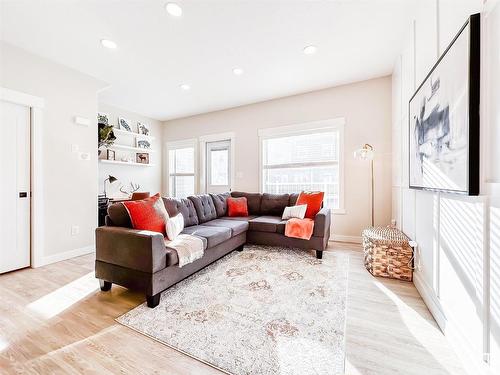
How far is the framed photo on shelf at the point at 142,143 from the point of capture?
5.02 m

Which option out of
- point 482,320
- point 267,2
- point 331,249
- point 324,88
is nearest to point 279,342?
point 482,320

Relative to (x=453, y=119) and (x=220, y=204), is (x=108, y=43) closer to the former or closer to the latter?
(x=220, y=204)

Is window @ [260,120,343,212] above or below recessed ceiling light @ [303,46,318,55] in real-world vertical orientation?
below

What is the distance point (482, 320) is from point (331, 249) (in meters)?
2.28

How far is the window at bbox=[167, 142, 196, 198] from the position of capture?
5.48 metres

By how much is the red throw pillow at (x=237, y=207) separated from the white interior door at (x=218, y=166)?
109 centimetres

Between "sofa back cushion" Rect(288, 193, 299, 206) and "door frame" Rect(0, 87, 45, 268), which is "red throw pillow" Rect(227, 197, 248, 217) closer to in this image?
"sofa back cushion" Rect(288, 193, 299, 206)

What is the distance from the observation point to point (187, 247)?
207 cm

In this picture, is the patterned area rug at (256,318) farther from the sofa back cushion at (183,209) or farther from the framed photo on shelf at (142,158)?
the framed photo on shelf at (142,158)

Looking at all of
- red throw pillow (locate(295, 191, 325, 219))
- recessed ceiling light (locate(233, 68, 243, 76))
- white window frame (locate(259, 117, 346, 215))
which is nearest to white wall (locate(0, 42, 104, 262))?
recessed ceiling light (locate(233, 68, 243, 76))

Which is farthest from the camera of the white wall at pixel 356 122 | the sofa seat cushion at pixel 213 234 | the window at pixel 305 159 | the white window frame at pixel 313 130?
the window at pixel 305 159

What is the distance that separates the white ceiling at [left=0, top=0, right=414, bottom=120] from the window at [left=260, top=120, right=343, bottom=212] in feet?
2.66

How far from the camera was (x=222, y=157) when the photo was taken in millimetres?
5070

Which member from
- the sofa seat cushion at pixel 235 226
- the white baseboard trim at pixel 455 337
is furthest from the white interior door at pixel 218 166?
the white baseboard trim at pixel 455 337
